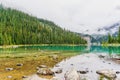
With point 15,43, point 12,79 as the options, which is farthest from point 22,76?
point 15,43

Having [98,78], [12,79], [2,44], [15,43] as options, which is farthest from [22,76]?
[15,43]

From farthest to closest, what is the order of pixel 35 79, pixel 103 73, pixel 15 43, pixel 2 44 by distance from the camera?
pixel 15 43 < pixel 2 44 < pixel 103 73 < pixel 35 79

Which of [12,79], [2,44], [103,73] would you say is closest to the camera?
[12,79]

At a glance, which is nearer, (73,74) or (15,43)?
(73,74)

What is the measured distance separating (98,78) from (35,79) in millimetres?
9164

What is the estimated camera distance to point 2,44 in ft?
545

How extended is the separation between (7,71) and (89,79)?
43.7ft

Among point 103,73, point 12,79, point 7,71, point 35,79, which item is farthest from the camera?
point 7,71

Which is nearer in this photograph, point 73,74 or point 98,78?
point 73,74

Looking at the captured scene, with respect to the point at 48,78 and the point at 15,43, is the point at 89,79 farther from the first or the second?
the point at 15,43

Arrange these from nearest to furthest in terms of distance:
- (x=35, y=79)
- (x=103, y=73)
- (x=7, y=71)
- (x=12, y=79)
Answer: (x=35, y=79), (x=12, y=79), (x=103, y=73), (x=7, y=71)

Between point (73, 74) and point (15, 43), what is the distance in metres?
164

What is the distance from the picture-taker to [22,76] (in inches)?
1406

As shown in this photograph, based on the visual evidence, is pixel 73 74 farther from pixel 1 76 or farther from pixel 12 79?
pixel 1 76
